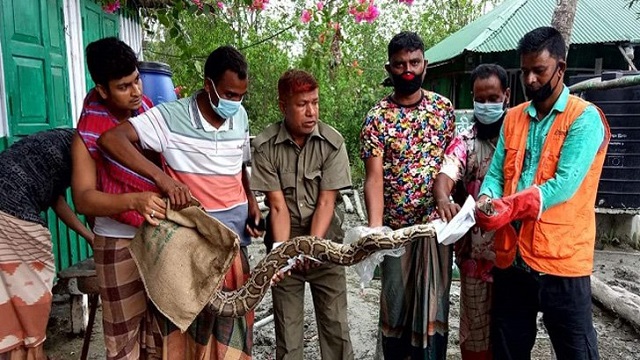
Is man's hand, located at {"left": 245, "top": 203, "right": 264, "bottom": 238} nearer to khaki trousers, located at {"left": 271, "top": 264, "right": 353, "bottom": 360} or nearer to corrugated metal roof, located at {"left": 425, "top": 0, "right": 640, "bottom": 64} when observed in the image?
khaki trousers, located at {"left": 271, "top": 264, "right": 353, "bottom": 360}

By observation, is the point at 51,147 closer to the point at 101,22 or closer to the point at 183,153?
the point at 183,153

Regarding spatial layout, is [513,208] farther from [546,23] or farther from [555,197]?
[546,23]

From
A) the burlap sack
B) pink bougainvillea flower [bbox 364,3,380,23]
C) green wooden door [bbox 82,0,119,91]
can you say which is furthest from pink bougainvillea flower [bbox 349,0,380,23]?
the burlap sack

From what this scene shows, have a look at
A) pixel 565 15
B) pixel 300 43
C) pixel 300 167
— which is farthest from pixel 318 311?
pixel 300 43

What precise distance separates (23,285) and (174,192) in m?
1.22

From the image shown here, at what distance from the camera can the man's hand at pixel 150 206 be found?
2.35 metres

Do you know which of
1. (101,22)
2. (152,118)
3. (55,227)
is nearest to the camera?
(152,118)

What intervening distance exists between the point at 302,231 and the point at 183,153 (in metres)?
0.97

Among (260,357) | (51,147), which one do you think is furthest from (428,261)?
(51,147)

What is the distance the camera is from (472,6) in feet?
73.4

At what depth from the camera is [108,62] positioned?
8.63ft

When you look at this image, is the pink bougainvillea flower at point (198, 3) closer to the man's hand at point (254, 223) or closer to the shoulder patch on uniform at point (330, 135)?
the shoulder patch on uniform at point (330, 135)

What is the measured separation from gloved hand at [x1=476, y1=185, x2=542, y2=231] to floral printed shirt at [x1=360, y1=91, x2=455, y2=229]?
686 millimetres

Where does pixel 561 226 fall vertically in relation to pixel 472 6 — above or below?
below
